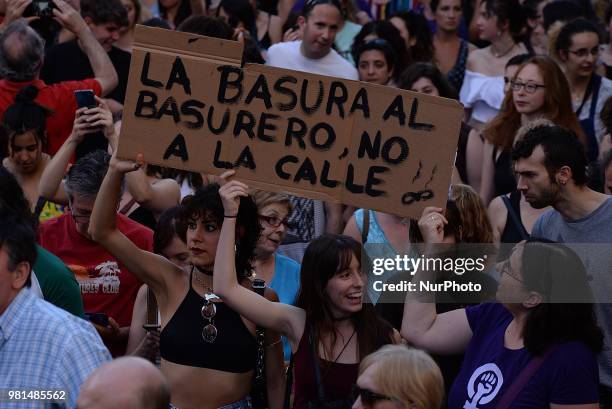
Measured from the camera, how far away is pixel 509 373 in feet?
15.4

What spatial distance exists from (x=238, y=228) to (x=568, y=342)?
1.48 m

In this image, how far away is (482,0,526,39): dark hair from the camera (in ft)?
32.5

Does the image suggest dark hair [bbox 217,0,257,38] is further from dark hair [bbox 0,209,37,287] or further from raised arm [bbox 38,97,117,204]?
dark hair [bbox 0,209,37,287]

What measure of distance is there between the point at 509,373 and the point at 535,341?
0.52 feet

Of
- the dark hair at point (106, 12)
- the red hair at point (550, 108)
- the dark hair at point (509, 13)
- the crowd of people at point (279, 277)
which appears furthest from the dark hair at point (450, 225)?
the dark hair at point (509, 13)

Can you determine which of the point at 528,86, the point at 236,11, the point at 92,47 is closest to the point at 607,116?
the point at 528,86

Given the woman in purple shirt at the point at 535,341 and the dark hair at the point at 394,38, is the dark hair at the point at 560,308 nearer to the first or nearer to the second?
the woman in purple shirt at the point at 535,341

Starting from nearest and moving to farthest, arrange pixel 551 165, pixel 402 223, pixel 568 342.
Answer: pixel 568 342, pixel 551 165, pixel 402 223

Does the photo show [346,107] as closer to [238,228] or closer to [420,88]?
[238,228]

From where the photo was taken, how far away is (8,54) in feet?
24.9

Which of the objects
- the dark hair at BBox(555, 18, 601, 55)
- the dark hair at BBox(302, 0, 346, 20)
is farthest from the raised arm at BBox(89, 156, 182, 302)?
the dark hair at BBox(555, 18, 601, 55)

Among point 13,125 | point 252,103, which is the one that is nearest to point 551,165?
point 252,103

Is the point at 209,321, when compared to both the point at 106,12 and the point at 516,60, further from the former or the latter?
the point at 516,60

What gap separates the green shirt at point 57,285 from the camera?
5.02 m
